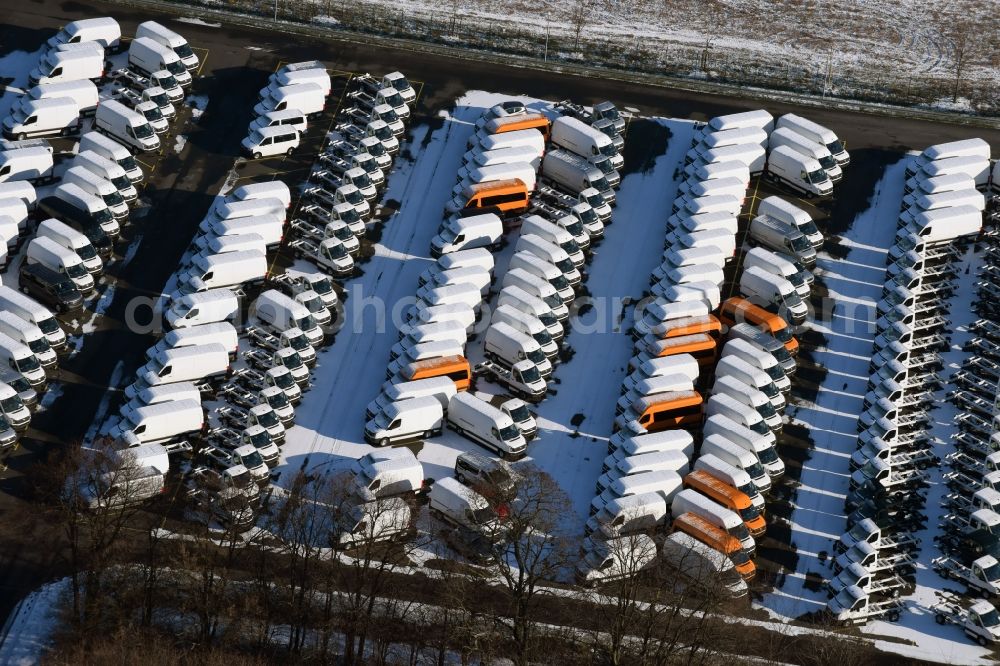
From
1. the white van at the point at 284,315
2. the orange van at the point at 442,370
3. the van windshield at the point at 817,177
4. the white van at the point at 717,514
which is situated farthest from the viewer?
the van windshield at the point at 817,177

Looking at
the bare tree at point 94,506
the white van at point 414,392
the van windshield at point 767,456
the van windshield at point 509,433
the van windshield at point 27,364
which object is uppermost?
the van windshield at point 767,456

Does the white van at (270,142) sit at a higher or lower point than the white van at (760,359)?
higher

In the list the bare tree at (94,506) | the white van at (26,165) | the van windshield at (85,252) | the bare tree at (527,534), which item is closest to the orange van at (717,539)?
the bare tree at (527,534)

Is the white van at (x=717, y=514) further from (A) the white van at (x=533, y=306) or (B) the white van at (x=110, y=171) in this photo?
(B) the white van at (x=110, y=171)

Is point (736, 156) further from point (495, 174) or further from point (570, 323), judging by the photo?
point (570, 323)

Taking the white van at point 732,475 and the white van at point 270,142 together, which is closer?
the white van at point 732,475

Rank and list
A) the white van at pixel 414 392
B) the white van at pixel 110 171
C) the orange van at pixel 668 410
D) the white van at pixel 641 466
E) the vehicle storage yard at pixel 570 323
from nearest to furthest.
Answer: the vehicle storage yard at pixel 570 323 < the white van at pixel 641 466 < the white van at pixel 414 392 < the orange van at pixel 668 410 < the white van at pixel 110 171

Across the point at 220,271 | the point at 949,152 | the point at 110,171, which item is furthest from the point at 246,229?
the point at 949,152

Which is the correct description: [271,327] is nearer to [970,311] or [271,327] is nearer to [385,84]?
[385,84]
